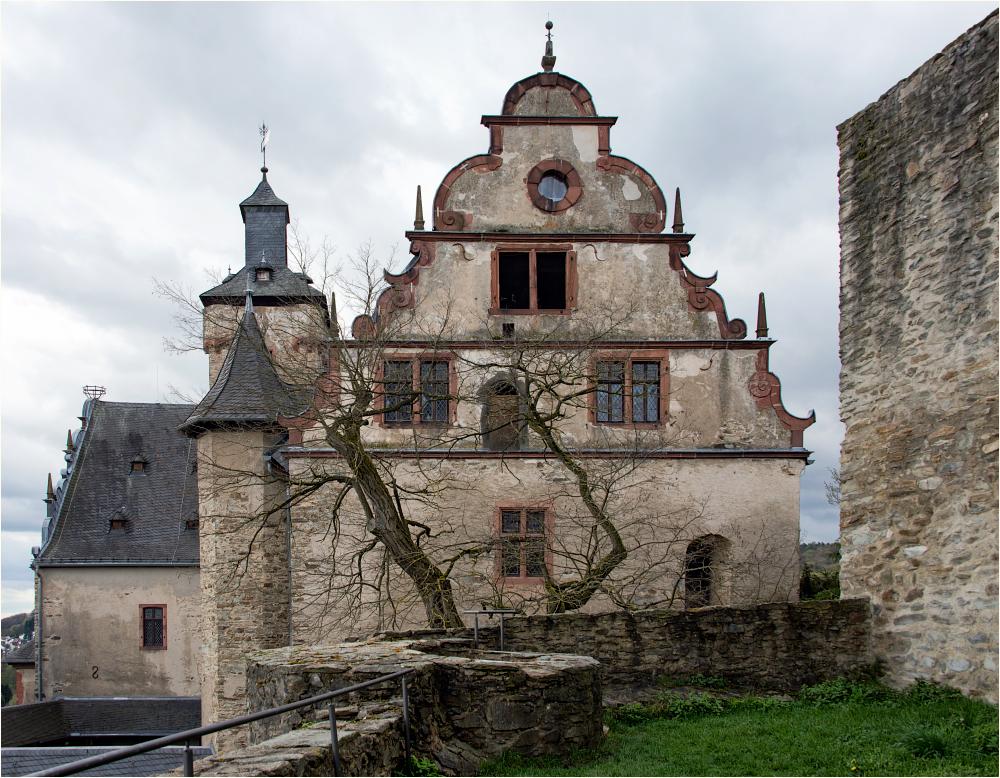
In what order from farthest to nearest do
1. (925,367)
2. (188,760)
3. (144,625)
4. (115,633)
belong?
(144,625) < (115,633) < (925,367) < (188,760)

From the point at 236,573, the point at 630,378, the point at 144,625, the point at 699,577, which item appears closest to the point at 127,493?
the point at 144,625

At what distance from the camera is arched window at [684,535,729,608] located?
1323 cm

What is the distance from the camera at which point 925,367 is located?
25.8 feet

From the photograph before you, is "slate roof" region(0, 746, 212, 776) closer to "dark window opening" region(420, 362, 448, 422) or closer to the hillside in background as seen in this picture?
"dark window opening" region(420, 362, 448, 422)

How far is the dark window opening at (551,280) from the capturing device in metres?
14.3

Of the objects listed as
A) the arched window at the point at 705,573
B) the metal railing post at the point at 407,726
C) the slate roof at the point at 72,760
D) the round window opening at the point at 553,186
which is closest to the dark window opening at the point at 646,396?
the arched window at the point at 705,573

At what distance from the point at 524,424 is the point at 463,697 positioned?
7148 millimetres

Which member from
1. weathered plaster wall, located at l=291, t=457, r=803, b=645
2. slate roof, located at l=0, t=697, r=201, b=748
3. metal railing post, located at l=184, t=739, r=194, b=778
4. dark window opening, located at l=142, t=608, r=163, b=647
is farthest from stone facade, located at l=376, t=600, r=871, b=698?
dark window opening, located at l=142, t=608, r=163, b=647

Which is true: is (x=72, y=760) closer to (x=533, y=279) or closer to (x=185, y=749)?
(x=533, y=279)

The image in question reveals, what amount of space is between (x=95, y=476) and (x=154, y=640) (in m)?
5.15

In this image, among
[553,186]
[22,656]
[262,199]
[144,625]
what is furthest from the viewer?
[262,199]

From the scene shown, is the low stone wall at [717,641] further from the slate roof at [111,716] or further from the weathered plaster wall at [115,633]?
the weathered plaster wall at [115,633]

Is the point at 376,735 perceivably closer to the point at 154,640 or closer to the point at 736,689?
the point at 736,689

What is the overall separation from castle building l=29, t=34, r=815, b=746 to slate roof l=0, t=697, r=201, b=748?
6120mm
